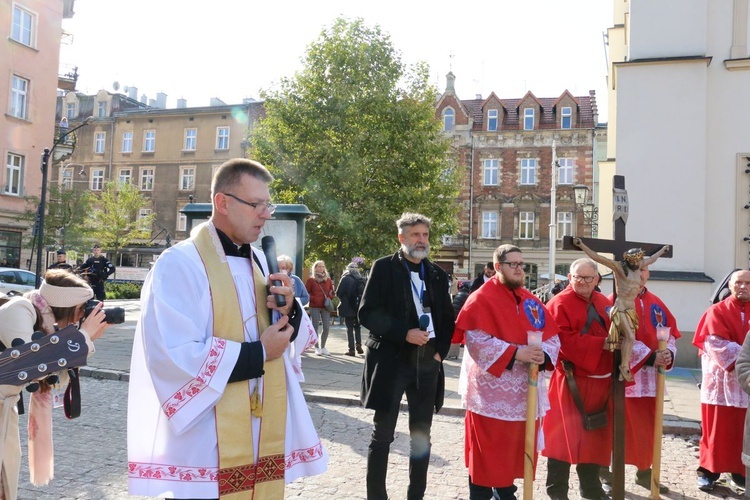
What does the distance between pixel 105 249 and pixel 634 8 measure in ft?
122

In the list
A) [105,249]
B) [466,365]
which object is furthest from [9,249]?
[466,365]

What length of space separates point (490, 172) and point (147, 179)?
25.6 meters

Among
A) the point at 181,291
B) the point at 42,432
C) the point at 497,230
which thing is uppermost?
the point at 497,230

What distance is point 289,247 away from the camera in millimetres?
11812

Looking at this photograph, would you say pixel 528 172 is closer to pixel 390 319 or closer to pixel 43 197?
pixel 43 197

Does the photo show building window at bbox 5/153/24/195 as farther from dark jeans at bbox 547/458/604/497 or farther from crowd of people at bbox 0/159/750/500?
dark jeans at bbox 547/458/604/497

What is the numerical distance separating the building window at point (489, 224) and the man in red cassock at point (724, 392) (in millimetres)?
39529

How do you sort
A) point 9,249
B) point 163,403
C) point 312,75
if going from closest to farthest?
point 163,403 < point 312,75 < point 9,249

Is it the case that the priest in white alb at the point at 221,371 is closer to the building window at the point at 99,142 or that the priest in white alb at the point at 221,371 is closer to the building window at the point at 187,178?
the building window at the point at 187,178

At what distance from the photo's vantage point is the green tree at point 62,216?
28.4 meters

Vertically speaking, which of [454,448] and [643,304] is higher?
[643,304]

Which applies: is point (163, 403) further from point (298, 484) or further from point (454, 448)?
point (454, 448)

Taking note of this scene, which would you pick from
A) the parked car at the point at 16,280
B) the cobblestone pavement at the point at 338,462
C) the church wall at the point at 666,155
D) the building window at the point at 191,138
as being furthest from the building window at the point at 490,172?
the cobblestone pavement at the point at 338,462

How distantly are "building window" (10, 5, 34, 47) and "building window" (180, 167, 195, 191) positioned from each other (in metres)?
19.6
